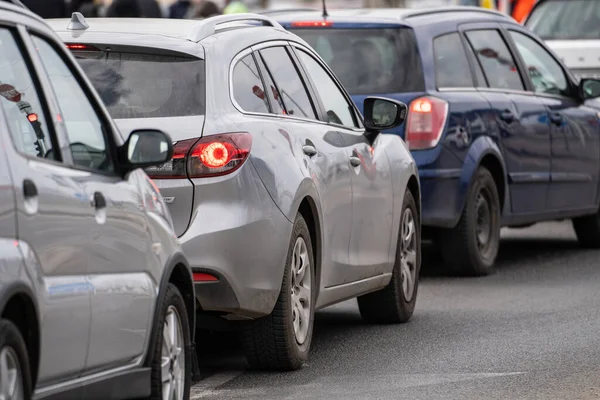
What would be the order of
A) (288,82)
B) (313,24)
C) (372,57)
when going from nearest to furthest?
(288,82) < (372,57) < (313,24)

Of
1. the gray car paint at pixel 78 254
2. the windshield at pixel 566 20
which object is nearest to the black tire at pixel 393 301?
the gray car paint at pixel 78 254

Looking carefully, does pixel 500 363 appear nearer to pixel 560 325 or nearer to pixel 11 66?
pixel 560 325

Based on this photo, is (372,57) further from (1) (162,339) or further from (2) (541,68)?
(1) (162,339)

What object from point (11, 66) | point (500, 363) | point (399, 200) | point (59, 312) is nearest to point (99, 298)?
point (59, 312)

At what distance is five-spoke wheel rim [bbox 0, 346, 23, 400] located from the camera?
4535 millimetres

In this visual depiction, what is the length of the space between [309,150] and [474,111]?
13.7 feet

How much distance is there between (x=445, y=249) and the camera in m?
12.4

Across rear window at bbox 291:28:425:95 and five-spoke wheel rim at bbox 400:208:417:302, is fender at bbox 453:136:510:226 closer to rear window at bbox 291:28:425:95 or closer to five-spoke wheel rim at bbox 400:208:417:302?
rear window at bbox 291:28:425:95

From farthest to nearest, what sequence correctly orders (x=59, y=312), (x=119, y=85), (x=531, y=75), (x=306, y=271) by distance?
(x=531, y=75)
(x=306, y=271)
(x=119, y=85)
(x=59, y=312)

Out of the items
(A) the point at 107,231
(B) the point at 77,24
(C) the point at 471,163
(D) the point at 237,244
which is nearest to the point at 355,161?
(D) the point at 237,244

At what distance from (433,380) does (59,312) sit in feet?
10.5

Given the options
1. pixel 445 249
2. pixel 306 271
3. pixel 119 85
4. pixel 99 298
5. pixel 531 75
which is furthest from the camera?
pixel 531 75

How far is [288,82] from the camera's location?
8.58 m

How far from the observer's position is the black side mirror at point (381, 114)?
31.0 feet
